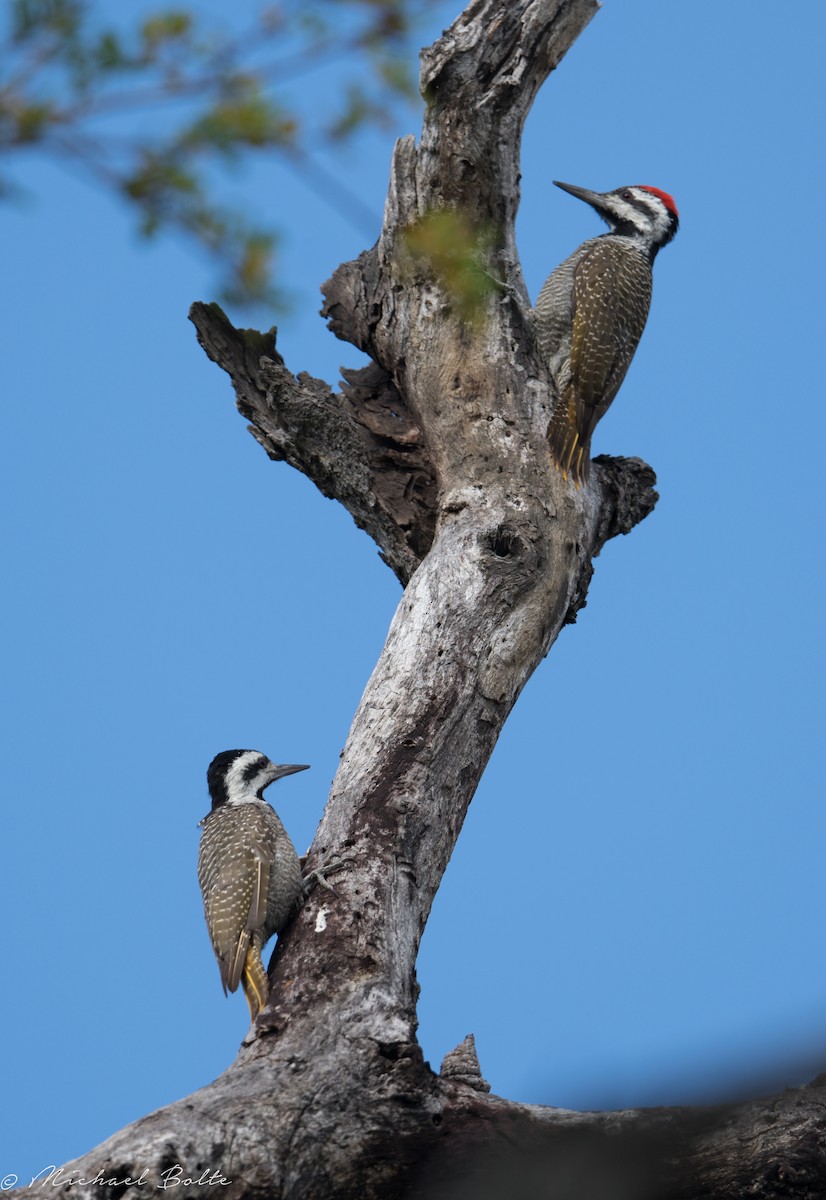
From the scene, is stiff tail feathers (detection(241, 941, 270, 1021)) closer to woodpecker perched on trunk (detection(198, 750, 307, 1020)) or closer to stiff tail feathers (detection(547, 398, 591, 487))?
woodpecker perched on trunk (detection(198, 750, 307, 1020))

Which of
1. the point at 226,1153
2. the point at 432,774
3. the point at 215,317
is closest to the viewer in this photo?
the point at 226,1153

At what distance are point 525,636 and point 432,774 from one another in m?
0.85

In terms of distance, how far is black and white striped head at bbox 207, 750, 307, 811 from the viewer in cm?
600

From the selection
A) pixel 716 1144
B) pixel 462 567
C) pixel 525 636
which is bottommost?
pixel 716 1144

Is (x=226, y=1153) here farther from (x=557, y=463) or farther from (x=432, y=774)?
(x=557, y=463)

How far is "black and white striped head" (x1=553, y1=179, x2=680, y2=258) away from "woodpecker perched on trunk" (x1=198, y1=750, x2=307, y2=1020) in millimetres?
3830

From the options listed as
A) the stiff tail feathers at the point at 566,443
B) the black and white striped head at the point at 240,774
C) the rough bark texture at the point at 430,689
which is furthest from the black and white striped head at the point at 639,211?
the black and white striped head at the point at 240,774

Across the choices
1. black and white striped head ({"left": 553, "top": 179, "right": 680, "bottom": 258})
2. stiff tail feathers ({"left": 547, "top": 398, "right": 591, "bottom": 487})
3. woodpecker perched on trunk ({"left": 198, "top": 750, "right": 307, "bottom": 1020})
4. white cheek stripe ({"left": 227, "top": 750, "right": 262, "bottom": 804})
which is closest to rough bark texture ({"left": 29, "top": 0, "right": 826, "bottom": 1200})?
stiff tail feathers ({"left": 547, "top": 398, "right": 591, "bottom": 487})

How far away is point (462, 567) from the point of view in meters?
5.47

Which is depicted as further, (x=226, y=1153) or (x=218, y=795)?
(x=218, y=795)

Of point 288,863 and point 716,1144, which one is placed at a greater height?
point 288,863

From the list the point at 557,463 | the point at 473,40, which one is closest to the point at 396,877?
the point at 557,463

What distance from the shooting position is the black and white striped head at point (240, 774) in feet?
19.7

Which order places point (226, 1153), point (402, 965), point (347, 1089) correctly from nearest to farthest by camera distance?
1. point (226, 1153)
2. point (347, 1089)
3. point (402, 965)
